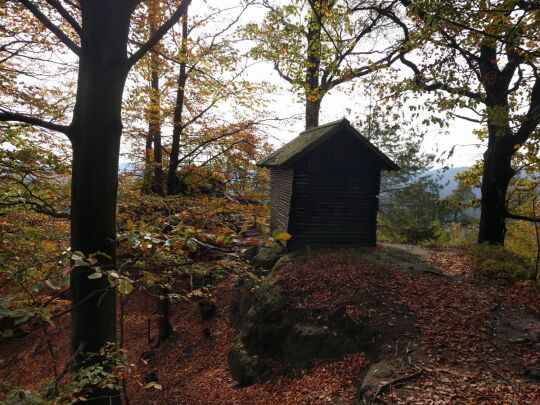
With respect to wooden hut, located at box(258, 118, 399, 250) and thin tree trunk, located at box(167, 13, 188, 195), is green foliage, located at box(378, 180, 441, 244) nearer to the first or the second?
wooden hut, located at box(258, 118, 399, 250)

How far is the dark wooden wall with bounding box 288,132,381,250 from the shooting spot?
1323 cm

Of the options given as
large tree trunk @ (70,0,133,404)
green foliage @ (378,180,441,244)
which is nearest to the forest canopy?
large tree trunk @ (70,0,133,404)

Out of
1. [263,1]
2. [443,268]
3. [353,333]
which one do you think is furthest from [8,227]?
[443,268]

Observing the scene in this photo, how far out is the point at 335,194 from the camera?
13.5 meters

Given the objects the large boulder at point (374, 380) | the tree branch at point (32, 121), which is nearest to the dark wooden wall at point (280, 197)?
the large boulder at point (374, 380)

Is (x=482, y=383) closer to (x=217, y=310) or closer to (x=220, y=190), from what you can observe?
(x=217, y=310)

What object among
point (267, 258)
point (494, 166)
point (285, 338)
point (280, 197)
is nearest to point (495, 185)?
point (494, 166)

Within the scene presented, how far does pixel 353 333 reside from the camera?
28.2ft

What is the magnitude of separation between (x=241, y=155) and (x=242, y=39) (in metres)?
5.26

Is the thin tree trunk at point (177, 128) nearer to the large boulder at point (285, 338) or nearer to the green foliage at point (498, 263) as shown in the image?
the large boulder at point (285, 338)

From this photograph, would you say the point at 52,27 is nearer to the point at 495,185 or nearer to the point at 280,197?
the point at 280,197

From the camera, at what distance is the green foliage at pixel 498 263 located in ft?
36.7

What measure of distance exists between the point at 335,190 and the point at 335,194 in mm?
162

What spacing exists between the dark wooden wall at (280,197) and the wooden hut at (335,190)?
0.28 ft
